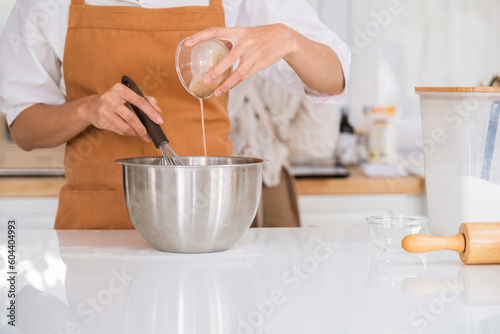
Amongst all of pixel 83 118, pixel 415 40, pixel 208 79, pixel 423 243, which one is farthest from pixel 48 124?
pixel 415 40

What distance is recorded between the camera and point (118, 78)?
1.26 meters

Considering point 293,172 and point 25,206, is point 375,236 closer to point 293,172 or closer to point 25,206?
point 293,172

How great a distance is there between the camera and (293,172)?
249 cm

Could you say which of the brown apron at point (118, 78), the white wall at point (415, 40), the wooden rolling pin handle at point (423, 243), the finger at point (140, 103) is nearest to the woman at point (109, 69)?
the brown apron at point (118, 78)

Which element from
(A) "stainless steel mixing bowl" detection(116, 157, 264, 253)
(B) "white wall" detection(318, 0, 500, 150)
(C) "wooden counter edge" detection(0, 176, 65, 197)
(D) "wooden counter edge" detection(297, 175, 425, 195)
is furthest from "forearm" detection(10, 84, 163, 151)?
(B) "white wall" detection(318, 0, 500, 150)

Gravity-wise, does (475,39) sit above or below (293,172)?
above

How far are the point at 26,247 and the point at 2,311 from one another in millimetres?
319

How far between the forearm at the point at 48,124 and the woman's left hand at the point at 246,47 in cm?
35

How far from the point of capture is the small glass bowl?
944mm

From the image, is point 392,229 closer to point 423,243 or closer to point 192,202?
point 423,243

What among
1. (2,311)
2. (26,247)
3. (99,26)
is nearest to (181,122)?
(99,26)

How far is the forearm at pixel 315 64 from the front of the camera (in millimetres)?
1052

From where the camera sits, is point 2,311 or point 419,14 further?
point 419,14

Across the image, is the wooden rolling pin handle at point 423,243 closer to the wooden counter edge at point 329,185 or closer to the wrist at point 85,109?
the wrist at point 85,109
